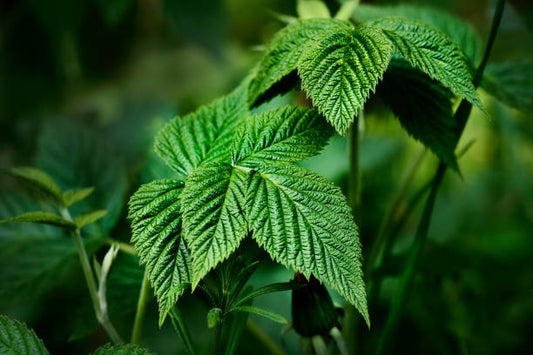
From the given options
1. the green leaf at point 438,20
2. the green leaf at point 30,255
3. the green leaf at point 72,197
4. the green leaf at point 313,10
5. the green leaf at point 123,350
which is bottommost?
the green leaf at point 30,255

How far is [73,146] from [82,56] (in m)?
0.83

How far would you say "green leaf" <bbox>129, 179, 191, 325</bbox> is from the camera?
13.4 inches

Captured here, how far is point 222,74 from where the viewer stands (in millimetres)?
1755

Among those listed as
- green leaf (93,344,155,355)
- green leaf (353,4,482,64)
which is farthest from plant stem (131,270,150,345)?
green leaf (353,4,482,64)

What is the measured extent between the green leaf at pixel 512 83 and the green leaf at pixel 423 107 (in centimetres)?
11

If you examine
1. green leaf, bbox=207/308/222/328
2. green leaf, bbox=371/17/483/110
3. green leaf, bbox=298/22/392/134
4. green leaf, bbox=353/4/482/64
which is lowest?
green leaf, bbox=207/308/222/328

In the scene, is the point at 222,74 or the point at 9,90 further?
the point at 222,74

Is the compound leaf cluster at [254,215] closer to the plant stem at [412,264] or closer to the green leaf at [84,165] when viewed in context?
the plant stem at [412,264]

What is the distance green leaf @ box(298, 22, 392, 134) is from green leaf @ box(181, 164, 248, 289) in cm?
9

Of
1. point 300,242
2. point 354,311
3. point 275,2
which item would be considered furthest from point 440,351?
point 275,2

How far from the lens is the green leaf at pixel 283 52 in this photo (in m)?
0.41

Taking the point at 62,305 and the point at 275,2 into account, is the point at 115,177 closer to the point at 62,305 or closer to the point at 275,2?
the point at 62,305

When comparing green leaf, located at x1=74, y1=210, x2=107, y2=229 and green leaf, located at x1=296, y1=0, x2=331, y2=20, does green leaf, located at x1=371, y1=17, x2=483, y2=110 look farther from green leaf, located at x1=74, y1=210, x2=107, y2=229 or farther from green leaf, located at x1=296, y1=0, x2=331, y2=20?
green leaf, located at x1=74, y1=210, x2=107, y2=229

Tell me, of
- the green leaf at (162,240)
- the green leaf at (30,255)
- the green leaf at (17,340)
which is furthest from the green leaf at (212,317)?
the green leaf at (30,255)
